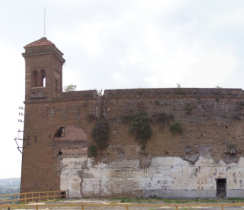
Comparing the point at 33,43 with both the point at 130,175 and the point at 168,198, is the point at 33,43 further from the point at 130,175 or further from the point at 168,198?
the point at 168,198

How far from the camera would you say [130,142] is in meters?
20.0

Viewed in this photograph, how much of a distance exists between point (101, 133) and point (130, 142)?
1653 mm

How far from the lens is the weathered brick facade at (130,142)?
19422mm

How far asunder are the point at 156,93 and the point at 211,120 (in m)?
3.31

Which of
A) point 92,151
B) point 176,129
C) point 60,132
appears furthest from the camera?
point 60,132

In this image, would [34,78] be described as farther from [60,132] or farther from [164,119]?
[164,119]

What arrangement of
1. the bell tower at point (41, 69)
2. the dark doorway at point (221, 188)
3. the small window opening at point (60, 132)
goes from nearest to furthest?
the dark doorway at point (221, 188) → the small window opening at point (60, 132) → the bell tower at point (41, 69)

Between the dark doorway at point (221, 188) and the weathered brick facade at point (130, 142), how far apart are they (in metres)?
0.27

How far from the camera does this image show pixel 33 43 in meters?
21.9

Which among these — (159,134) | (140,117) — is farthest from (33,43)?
(159,134)

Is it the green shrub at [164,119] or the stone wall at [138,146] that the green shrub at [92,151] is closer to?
the stone wall at [138,146]

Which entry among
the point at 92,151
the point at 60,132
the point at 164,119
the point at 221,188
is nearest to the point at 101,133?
the point at 92,151

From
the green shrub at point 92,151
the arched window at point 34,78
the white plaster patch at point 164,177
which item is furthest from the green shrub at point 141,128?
the arched window at point 34,78

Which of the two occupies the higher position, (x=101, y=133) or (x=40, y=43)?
(x=40, y=43)
